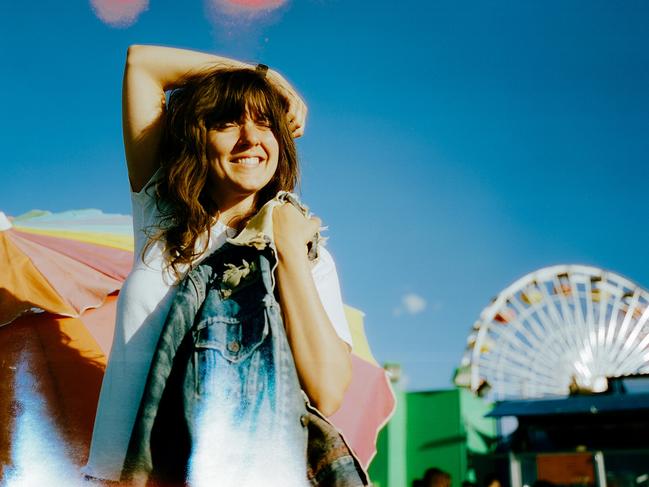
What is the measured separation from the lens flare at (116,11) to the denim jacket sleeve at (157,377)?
1.95 feet

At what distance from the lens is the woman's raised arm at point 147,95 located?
2.94 ft

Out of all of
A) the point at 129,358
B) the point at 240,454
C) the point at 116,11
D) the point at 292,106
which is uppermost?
the point at 116,11

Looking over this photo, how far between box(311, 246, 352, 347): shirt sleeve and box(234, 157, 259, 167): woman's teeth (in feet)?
0.48

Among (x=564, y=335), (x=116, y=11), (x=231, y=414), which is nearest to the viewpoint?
(x=231, y=414)

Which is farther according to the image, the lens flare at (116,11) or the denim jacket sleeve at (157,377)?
the lens flare at (116,11)

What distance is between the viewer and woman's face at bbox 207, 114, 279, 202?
2.94ft

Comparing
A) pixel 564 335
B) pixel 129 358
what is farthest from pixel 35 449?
pixel 564 335

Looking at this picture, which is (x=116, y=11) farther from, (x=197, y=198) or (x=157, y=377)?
(x=157, y=377)

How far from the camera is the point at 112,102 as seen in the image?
43.1 inches

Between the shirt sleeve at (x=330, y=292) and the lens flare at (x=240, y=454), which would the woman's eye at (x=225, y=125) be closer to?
the shirt sleeve at (x=330, y=292)

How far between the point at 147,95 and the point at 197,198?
162 mm

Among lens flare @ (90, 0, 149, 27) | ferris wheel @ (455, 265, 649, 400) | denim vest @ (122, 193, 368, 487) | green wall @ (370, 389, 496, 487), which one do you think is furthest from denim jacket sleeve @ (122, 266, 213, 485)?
ferris wheel @ (455, 265, 649, 400)

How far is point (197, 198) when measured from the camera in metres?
0.89

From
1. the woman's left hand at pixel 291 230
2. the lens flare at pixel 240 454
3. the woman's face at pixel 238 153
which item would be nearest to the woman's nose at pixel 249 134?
the woman's face at pixel 238 153
